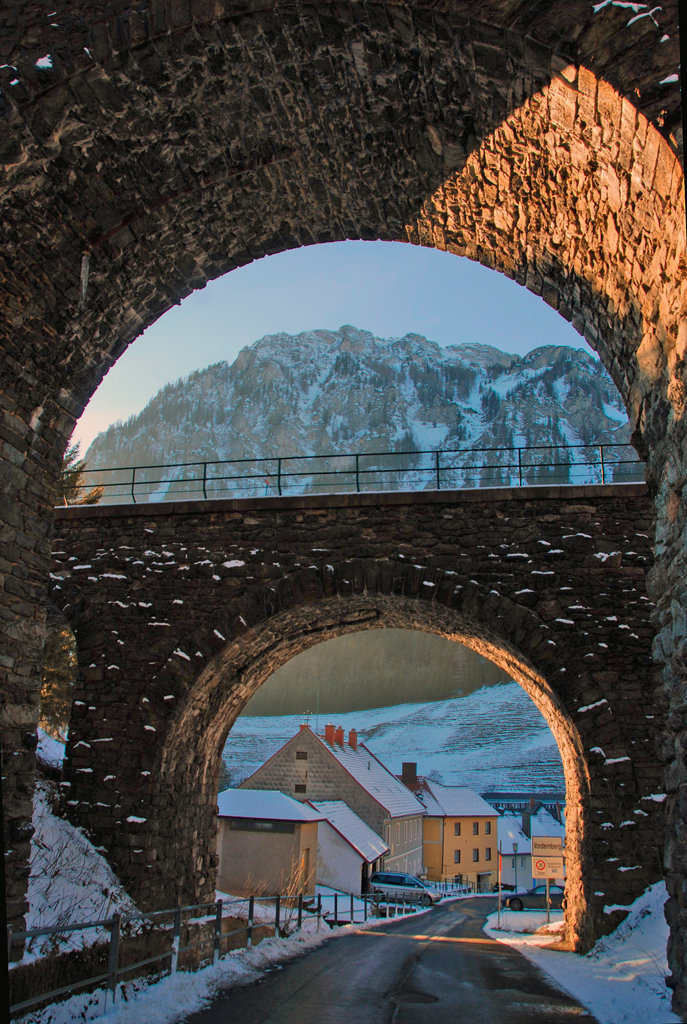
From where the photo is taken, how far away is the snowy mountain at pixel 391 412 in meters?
161

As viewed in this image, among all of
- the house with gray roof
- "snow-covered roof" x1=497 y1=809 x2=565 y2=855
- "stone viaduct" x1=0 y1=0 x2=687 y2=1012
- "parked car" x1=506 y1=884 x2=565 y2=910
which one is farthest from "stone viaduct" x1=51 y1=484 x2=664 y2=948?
"snow-covered roof" x1=497 y1=809 x2=565 y2=855

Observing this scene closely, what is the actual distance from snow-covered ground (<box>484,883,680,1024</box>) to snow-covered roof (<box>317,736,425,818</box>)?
85.4 ft

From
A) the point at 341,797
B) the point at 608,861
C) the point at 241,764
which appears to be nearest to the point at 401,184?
the point at 608,861

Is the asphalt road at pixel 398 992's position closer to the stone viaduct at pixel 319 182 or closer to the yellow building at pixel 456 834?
the stone viaduct at pixel 319 182

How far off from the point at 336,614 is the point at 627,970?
645cm

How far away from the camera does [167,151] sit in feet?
16.8

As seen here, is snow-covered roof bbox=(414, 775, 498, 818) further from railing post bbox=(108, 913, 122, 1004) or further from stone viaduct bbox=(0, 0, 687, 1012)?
stone viaduct bbox=(0, 0, 687, 1012)

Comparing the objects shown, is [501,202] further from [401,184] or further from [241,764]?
[241,764]

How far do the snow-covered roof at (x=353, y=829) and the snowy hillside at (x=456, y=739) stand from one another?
33.3m

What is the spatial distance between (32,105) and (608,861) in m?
10.3

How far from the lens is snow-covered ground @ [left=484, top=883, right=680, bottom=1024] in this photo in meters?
6.88

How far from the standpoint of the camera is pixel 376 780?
128 feet

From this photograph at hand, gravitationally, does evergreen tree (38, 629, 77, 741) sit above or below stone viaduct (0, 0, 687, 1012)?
below

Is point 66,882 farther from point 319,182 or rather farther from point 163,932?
point 319,182
